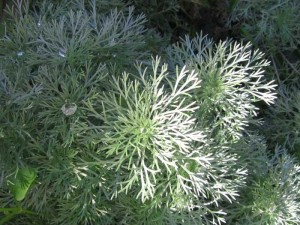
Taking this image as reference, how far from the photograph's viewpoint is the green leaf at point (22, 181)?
90 centimetres

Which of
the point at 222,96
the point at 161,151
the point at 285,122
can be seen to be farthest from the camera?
the point at 285,122

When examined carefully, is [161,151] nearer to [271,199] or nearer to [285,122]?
[271,199]

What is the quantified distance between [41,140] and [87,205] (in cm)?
14

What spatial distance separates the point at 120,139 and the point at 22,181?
0.18 metres

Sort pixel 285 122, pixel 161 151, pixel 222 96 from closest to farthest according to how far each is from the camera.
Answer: pixel 161 151 < pixel 222 96 < pixel 285 122

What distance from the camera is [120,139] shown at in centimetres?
89

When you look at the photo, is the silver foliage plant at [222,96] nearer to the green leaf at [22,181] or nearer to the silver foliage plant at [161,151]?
the silver foliage plant at [161,151]

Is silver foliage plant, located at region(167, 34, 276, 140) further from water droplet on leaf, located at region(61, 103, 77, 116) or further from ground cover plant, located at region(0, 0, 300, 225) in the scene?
water droplet on leaf, located at region(61, 103, 77, 116)

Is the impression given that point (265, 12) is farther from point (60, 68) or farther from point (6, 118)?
point (6, 118)

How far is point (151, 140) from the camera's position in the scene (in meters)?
0.90

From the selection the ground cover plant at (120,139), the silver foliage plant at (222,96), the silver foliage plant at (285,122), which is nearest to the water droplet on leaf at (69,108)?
the ground cover plant at (120,139)

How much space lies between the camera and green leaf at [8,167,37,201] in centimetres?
90

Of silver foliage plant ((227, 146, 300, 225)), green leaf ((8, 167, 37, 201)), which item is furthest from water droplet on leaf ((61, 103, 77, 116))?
silver foliage plant ((227, 146, 300, 225))

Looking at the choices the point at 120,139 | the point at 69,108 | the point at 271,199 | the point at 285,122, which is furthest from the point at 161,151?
the point at 285,122
